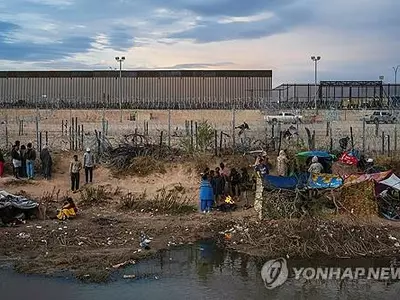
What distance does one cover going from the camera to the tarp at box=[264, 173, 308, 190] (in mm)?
17625

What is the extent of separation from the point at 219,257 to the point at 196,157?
8713 mm

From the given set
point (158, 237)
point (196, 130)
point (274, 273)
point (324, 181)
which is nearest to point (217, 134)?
point (196, 130)

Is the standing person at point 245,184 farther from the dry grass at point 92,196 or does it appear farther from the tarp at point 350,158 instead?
the dry grass at point 92,196

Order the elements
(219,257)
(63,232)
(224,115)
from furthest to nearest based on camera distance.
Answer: (224,115)
(63,232)
(219,257)

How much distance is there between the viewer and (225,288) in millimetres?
12164

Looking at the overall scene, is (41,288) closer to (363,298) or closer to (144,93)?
(363,298)

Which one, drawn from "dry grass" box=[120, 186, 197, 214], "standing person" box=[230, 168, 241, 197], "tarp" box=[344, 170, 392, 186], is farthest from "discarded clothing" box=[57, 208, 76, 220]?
"tarp" box=[344, 170, 392, 186]

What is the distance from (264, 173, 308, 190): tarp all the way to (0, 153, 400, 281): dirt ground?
3.57 ft

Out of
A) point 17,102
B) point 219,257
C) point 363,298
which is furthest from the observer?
point 17,102

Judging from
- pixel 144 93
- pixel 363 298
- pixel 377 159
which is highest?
pixel 144 93

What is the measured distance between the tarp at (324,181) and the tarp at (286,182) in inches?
8.9

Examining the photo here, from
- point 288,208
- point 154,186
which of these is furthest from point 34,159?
point 288,208

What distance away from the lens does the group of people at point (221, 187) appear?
1906 cm

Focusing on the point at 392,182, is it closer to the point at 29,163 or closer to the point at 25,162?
the point at 29,163
